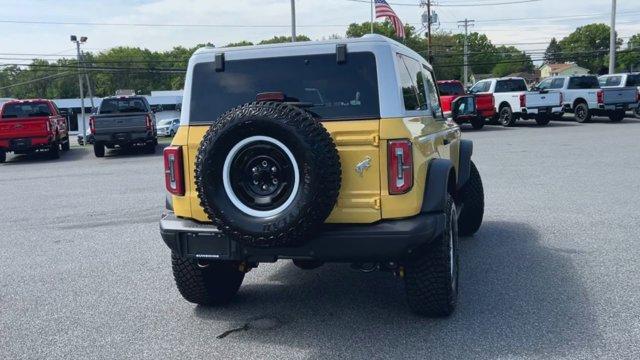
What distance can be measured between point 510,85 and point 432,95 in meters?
22.4

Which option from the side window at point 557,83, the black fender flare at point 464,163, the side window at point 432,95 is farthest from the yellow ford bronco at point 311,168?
the side window at point 557,83

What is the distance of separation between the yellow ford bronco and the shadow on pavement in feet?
0.98

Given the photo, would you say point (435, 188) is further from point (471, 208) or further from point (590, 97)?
point (590, 97)

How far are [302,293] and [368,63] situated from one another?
6.90 ft

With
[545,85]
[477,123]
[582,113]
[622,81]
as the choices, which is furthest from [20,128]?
[622,81]

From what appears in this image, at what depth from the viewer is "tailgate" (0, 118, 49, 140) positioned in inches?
785

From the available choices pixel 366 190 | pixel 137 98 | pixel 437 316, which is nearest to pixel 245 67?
pixel 366 190

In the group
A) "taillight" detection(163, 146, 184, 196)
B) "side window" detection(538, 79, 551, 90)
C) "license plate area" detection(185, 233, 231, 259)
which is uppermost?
"side window" detection(538, 79, 551, 90)

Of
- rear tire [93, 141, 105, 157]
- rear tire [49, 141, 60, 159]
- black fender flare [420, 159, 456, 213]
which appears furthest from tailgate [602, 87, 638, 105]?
black fender flare [420, 159, 456, 213]

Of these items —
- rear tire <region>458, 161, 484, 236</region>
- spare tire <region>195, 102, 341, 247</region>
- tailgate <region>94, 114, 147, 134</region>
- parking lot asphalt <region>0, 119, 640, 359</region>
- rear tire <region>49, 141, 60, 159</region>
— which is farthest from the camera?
rear tire <region>49, 141, 60, 159</region>

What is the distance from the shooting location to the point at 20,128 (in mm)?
20000

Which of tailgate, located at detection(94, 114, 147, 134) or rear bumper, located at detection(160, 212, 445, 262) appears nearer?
rear bumper, located at detection(160, 212, 445, 262)

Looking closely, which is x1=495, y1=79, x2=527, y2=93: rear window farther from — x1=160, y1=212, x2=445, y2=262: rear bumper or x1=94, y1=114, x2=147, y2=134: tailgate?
x1=160, y1=212, x2=445, y2=262: rear bumper

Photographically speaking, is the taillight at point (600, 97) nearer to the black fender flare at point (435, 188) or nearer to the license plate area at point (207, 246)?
the black fender flare at point (435, 188)
